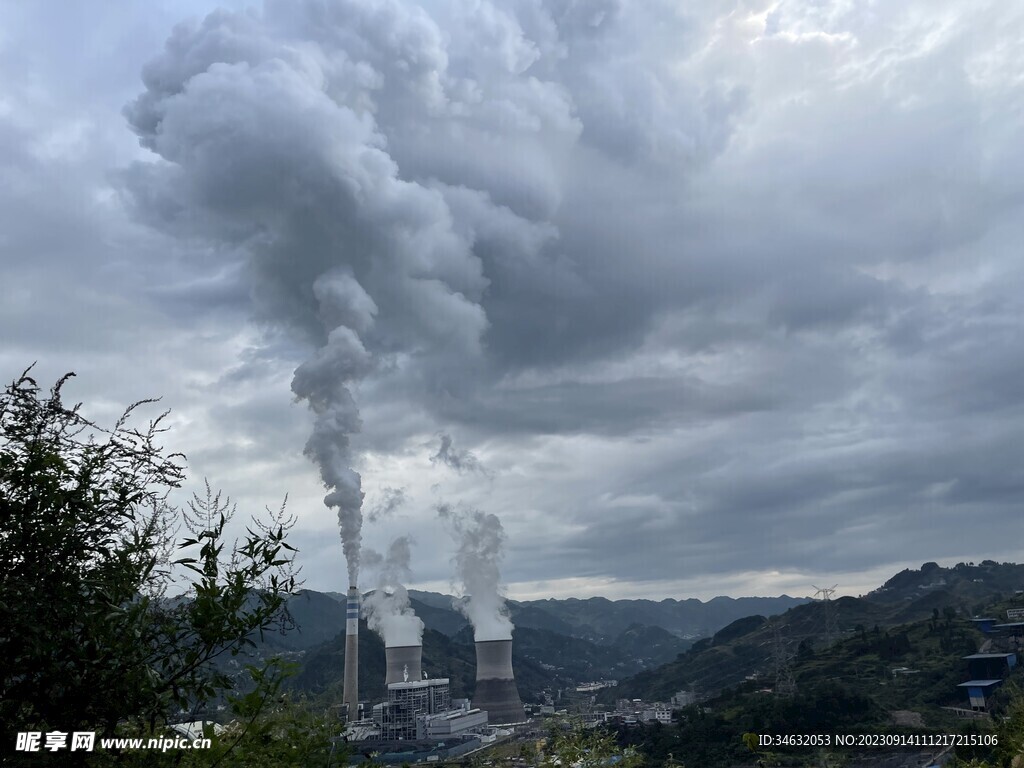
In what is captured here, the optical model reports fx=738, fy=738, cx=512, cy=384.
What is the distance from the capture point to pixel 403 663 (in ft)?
332

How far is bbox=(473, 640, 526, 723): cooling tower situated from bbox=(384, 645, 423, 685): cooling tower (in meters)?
8.90

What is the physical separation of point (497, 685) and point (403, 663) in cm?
1383

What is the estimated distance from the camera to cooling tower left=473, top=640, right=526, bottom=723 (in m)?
102

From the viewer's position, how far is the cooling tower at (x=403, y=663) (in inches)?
3989

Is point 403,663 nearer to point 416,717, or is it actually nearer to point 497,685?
point 416,717

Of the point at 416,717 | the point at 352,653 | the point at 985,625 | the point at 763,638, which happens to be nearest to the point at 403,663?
the point at 416,717

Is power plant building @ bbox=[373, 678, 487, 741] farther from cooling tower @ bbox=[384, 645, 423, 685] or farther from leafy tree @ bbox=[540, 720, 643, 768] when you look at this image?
leafy tree @ bbox=[540, 720, 643, 768]

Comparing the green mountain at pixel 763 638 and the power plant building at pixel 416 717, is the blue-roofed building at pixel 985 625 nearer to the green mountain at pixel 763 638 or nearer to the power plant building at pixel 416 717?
the green mountain at pixel 763 638

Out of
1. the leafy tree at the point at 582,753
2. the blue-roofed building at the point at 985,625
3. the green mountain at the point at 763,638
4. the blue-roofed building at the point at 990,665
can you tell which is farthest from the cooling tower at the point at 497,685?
the leafy tree at the point at 582,753

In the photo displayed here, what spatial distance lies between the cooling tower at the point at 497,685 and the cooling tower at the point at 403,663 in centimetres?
890

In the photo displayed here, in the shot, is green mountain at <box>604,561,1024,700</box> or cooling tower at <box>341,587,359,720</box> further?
green mountain at <box>604,561,1024,700</box>

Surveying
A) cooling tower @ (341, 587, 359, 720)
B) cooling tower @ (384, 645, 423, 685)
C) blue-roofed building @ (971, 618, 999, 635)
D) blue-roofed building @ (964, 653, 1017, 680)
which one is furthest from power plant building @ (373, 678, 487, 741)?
blue-roofed building @ (971, 618, 999, 635)

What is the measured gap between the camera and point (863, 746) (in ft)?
203

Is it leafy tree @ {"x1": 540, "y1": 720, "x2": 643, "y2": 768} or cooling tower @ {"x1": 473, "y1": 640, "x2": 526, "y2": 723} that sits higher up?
leafy tree @ {"x1": 540, "y1": 720, "x2": 643, "y2": 768}
